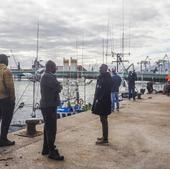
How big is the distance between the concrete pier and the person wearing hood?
0.44 meters

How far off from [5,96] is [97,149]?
7.77 ft

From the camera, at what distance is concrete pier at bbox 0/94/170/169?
7.79 m

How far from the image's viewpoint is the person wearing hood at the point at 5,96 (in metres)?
8.65

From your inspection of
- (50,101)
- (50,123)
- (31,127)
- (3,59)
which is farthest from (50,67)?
(31,127)

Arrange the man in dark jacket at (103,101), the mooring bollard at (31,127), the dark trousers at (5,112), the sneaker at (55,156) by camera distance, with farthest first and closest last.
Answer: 1. the mooring bollard at (31,127)
2. the man in dark jacket at (103,101)
3. the dark trousers at (5,112)
4. the sneaker at (55,156)

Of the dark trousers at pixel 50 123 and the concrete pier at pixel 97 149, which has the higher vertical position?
the dark trousers at pixel 50 123

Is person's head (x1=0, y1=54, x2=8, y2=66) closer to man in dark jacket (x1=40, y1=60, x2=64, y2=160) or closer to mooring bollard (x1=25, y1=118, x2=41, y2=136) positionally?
man in dark jacket (x1=40, y1=60, x2=64, y2=160)

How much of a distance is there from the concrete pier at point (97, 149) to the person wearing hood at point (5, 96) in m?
0.44

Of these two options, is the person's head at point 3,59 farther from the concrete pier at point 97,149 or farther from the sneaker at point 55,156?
the sneaker at point 55,156

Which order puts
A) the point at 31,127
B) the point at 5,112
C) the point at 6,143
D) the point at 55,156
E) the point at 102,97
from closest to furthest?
the point at 55,156 → the point at 5,112 → the point at 6,143 → the point at 102,97 → the point at 31,127

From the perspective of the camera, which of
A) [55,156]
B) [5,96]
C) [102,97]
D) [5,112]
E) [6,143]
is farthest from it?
[102,97]

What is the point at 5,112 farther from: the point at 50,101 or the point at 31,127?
the point at 31,127

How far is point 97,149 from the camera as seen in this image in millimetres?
9117

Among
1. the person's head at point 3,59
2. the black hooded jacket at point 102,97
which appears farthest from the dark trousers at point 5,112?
the black hooded jacket at point 102,97
